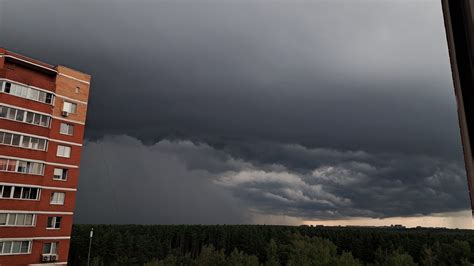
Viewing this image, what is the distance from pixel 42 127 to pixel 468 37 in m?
34.9

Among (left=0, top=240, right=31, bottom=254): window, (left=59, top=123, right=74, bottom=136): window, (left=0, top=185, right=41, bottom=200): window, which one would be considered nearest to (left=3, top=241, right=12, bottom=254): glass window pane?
(left=0, top=240, right=31, bottom=254): window

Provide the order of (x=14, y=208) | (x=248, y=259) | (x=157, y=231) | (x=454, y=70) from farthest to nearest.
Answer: (x=157, y=231)
(x=248, y=259)
(x=14, y=208)
(x=454, y=70)

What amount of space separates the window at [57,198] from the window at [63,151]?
353 cm

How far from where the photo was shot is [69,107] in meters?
33.8

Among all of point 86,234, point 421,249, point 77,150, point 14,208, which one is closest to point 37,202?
point 14,208

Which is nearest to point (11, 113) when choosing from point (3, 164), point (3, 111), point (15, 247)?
point (3, 111)

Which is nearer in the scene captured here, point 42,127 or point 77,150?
point 42,127

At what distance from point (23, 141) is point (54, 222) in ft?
25.2

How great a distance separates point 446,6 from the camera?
1371 millimetres

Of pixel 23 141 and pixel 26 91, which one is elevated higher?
pixel 26 91

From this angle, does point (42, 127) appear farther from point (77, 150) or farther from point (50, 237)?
point (50, 237)

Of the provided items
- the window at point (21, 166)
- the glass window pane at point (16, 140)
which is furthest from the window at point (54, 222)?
the glass window pane at point (16, 140)

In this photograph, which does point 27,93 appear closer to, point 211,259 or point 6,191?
point 6,191

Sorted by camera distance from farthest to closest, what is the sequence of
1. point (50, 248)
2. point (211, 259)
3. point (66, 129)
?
point (211, 259)
point (66, 129)
point (50, 248)
